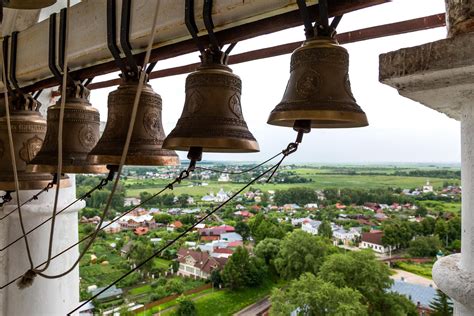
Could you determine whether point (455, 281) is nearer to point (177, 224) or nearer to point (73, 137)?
point (73, 137)

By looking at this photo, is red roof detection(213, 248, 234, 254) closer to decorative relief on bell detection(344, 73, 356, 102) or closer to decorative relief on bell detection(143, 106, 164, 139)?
decorative relief on bell detection(143, 106, 164, 139)

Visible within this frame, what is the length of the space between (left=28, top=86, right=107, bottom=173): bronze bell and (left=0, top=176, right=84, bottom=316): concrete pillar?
2.17 feet

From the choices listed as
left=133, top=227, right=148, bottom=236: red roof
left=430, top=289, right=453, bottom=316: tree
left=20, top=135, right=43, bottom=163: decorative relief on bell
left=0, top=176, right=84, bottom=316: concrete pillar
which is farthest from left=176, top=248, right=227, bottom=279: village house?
left=20, top=135, right=43, bottom=163: decorative relief on bell

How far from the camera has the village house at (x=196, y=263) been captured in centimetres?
325

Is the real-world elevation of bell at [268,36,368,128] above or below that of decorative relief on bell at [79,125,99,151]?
above

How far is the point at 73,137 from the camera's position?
1.72 meters

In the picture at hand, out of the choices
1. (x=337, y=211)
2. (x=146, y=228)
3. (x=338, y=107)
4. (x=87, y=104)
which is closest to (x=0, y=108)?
(x=87, y=104)

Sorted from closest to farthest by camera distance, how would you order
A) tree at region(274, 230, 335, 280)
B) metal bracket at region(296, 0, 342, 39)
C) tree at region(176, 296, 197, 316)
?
metal bracket at region(296, 0, 342, 39)
tree at region(274, 230, 335, 280)
tree at region(176, 296, 197, 316)

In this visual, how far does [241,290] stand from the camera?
9.76ft

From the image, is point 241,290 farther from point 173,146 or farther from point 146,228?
point 173,146

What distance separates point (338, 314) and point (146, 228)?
1681 mm

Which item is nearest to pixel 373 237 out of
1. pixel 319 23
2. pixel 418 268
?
pixel 418 268

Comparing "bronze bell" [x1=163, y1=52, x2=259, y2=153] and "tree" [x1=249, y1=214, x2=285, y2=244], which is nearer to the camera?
"bronze bell" [x1=163, y1=52, x2=259, y2=153]

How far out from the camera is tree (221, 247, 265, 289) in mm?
2924
